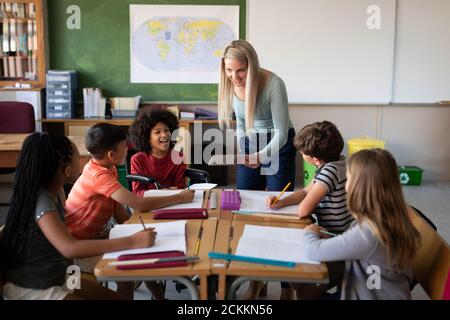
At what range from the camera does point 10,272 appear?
6.22ft

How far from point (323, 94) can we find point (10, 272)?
4244 millimetres

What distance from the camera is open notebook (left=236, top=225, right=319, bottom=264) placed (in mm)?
1809

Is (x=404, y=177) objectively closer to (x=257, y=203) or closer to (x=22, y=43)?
(x=257, y=203)

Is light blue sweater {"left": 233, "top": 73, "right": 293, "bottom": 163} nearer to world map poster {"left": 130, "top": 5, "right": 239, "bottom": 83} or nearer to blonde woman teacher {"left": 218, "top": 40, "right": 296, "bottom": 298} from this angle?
blonde woman teacher {"left": 218, "top": 40, "right": 296, "bottom": 298}

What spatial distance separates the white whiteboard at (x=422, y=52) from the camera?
5.54 metres

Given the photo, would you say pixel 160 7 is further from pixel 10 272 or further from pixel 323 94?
pixel 10 272

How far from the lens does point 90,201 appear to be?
2412 mm

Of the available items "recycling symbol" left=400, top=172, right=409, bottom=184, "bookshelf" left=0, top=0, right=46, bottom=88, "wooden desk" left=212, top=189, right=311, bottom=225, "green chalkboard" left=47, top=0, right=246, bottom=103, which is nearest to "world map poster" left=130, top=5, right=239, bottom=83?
"green chalkboard" left=47, top=0, right=246, bottom=103

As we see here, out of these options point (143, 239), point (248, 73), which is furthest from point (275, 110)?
point (143, 239)

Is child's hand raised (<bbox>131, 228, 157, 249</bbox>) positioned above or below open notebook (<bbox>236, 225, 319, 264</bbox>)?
above

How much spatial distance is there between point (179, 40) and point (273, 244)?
3.94 metres

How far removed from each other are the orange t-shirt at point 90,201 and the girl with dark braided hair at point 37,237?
435 millimetres

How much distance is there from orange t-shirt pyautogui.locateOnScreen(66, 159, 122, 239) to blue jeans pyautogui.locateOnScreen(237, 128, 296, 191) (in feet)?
2.84
